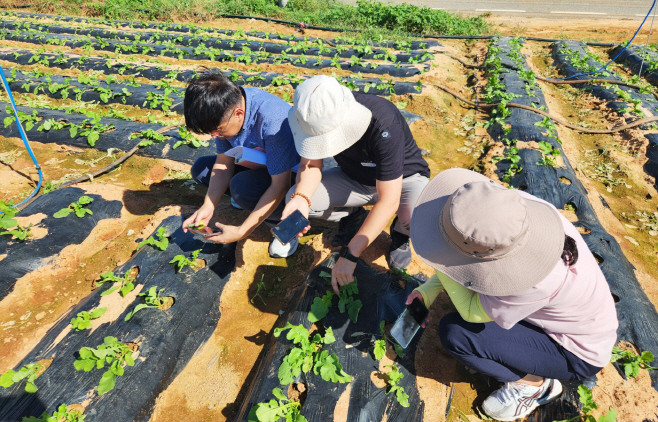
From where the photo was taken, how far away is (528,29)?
10.1 meters

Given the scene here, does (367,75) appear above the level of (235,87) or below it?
below

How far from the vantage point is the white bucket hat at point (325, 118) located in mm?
1654

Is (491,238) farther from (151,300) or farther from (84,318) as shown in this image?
(84,318)

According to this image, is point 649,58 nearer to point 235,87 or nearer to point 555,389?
point 555,389

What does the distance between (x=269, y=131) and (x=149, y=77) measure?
226 inches

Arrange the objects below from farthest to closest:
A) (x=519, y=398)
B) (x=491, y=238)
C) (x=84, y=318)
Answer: (x=84, y=318)
(x=519, y=398)
(x=491, y=238)

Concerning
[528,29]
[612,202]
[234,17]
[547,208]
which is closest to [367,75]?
[612,202]

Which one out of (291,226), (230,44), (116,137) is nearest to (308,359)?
(291,226)

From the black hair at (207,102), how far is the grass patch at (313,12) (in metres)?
8.25

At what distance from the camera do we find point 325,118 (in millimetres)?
1681

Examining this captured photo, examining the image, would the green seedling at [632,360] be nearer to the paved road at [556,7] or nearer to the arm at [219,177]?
the arm at [219,177]

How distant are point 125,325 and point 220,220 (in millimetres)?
1081

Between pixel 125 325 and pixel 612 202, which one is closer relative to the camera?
pixel 125 325

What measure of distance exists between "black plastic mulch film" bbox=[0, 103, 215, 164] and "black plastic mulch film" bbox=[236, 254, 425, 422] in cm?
250
